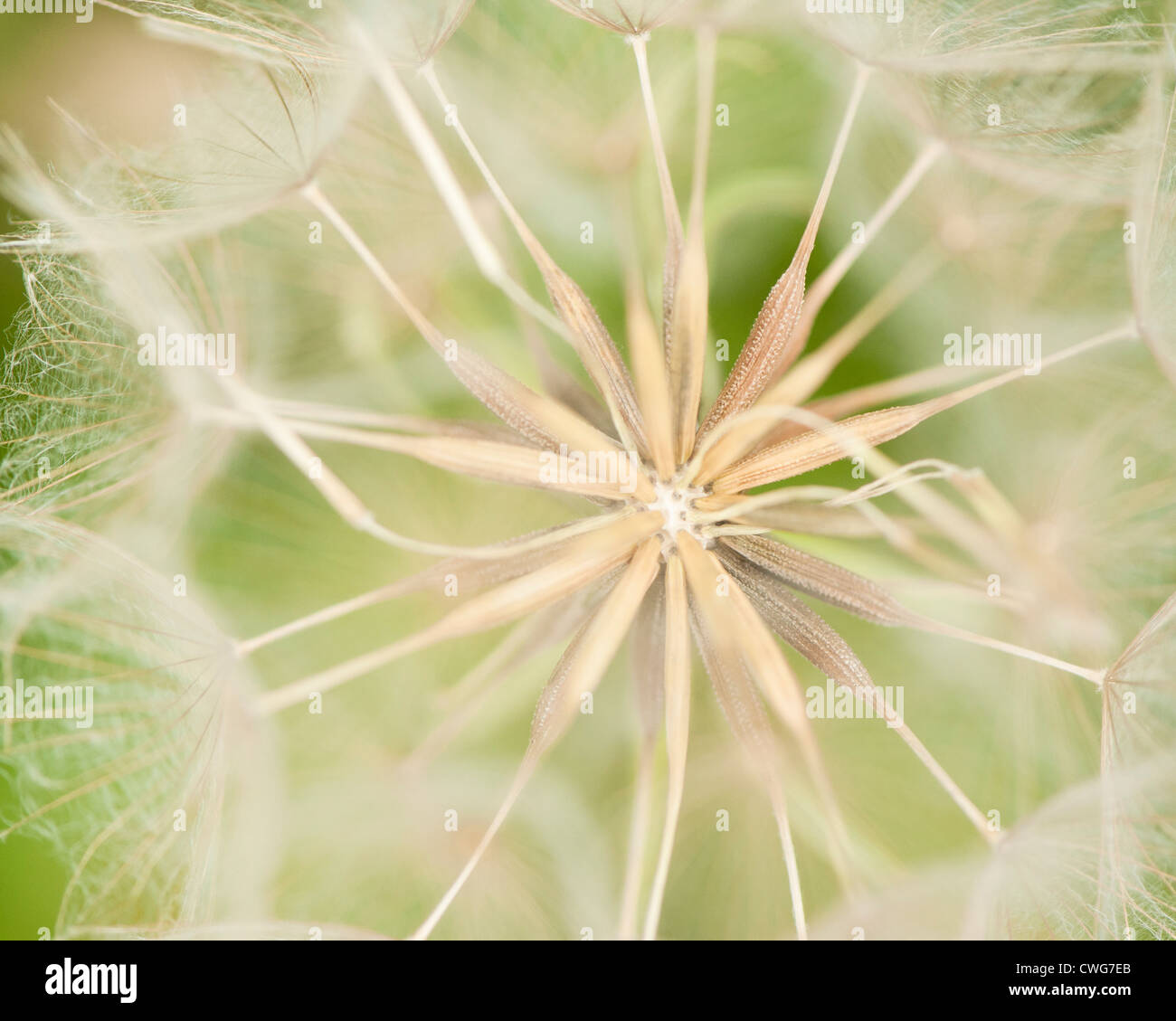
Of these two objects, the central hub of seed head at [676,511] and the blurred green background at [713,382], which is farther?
the blurred green background at [713,382]

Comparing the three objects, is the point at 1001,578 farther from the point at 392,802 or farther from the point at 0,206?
the point at 0,206

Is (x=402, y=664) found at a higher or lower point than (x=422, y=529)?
lower

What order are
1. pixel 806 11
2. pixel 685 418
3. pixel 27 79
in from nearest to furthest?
pixel 685 418 < pixel 806 11 < pixel 27 79

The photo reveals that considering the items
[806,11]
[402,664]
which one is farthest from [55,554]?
[806,11]
